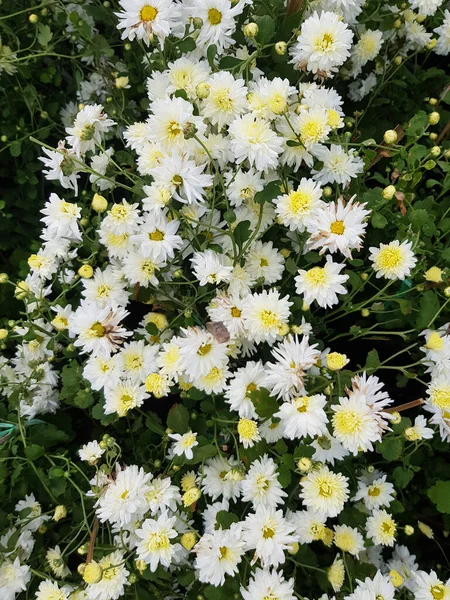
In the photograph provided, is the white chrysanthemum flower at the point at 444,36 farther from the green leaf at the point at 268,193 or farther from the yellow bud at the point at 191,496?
the yellow bud at the point at 191,496

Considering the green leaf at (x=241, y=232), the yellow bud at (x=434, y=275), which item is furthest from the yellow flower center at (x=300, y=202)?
the yellow bud at (x=434, y=275)

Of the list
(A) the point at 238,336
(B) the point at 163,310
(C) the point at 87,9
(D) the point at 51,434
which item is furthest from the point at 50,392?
(C) the point at 87,9

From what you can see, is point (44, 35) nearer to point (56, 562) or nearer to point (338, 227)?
point (338, 227)

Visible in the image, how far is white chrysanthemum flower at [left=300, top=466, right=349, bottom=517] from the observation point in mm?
1044

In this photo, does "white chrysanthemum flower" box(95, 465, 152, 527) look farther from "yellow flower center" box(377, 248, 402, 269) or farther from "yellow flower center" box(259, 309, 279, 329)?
"yellow flower center" box(377, 248, 402, 269)

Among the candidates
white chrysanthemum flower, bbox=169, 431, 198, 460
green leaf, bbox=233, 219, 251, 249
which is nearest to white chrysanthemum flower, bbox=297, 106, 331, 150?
green leaf, bbox=233, 219, 251, 249

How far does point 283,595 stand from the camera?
1010mm

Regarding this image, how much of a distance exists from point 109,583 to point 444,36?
5.56 ft

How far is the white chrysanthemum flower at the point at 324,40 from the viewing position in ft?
3.57

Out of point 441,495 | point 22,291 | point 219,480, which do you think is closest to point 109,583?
point 219,480

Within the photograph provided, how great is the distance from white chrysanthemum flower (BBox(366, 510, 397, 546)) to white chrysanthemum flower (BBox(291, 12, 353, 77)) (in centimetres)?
103

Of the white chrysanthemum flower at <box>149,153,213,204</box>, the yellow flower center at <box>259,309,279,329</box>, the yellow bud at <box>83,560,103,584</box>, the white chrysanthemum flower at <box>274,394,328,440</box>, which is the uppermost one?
the white chrysanthemum flower at <box>149,153,213,204</box>

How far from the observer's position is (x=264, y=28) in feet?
3.52

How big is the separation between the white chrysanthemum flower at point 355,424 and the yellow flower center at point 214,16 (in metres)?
0.86
